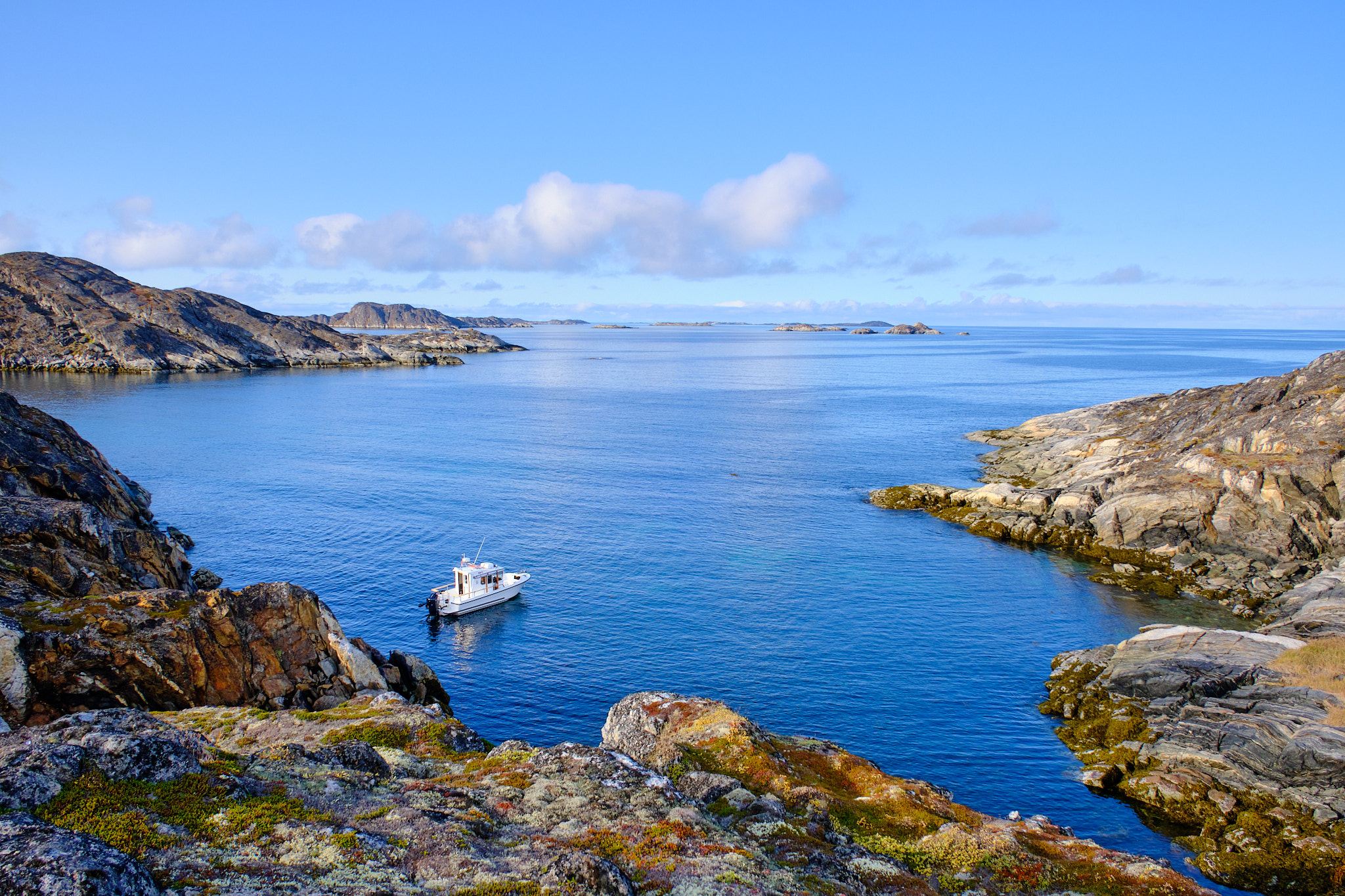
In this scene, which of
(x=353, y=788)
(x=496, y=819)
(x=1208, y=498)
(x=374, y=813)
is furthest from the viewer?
(x=1208, y=498)

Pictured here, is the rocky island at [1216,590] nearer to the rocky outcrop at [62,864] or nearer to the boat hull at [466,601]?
the rocky outcrop at [62,864]

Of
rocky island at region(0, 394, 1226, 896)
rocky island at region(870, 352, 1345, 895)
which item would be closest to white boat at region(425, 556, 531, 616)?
rocky island at region(0, 394, 1226, 896)

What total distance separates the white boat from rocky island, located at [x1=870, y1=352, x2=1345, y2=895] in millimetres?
37793

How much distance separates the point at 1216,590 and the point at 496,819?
60037 mm

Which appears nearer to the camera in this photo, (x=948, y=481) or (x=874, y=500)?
(x=874, y=500)

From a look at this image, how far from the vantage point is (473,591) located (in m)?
58.8

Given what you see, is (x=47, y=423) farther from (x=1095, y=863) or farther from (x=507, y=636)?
(x=1095, y=863)

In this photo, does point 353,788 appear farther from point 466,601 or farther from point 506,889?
point 466,601

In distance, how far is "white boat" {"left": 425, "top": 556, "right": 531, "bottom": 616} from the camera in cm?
5788

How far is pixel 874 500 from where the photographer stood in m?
88.9

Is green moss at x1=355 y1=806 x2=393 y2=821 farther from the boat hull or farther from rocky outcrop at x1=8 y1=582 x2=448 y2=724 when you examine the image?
the boat hull

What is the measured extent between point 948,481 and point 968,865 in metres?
80.6

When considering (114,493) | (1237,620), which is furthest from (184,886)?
(1237,620)

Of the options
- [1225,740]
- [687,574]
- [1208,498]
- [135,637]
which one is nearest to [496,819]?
[135,637]
